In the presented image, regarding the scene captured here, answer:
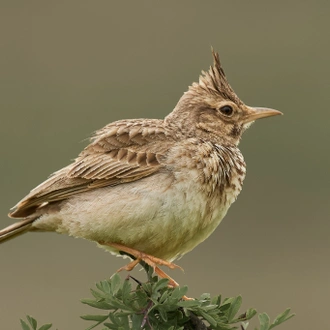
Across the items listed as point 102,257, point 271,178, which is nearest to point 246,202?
point 271,178

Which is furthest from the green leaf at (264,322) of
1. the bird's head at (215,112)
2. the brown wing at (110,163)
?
the bird's head at (215,112)

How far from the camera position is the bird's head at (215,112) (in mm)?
8055

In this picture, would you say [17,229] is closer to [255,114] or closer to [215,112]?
[215,112]

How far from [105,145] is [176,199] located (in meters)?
0.94

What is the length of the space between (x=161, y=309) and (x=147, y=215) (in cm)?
152

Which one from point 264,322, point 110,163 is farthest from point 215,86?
point 264,322

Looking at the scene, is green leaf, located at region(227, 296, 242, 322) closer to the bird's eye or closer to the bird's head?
the bird's head

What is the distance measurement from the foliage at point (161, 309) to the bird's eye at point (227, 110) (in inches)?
110

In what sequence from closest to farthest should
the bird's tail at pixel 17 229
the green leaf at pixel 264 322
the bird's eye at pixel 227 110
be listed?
the green leaf at pixel 264 322, the bird's tail at pixel 17 229, the bird's eye at pixel 227 110

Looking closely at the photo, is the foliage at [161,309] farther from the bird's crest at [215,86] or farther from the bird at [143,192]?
the bird's crest at [215,86]

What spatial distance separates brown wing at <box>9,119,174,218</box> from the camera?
732cm

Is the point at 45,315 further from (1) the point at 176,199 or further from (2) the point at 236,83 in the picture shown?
(2) the point at 236,83

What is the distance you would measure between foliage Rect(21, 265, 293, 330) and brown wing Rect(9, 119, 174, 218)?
179 centimetres

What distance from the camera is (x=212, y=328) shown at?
547cm
